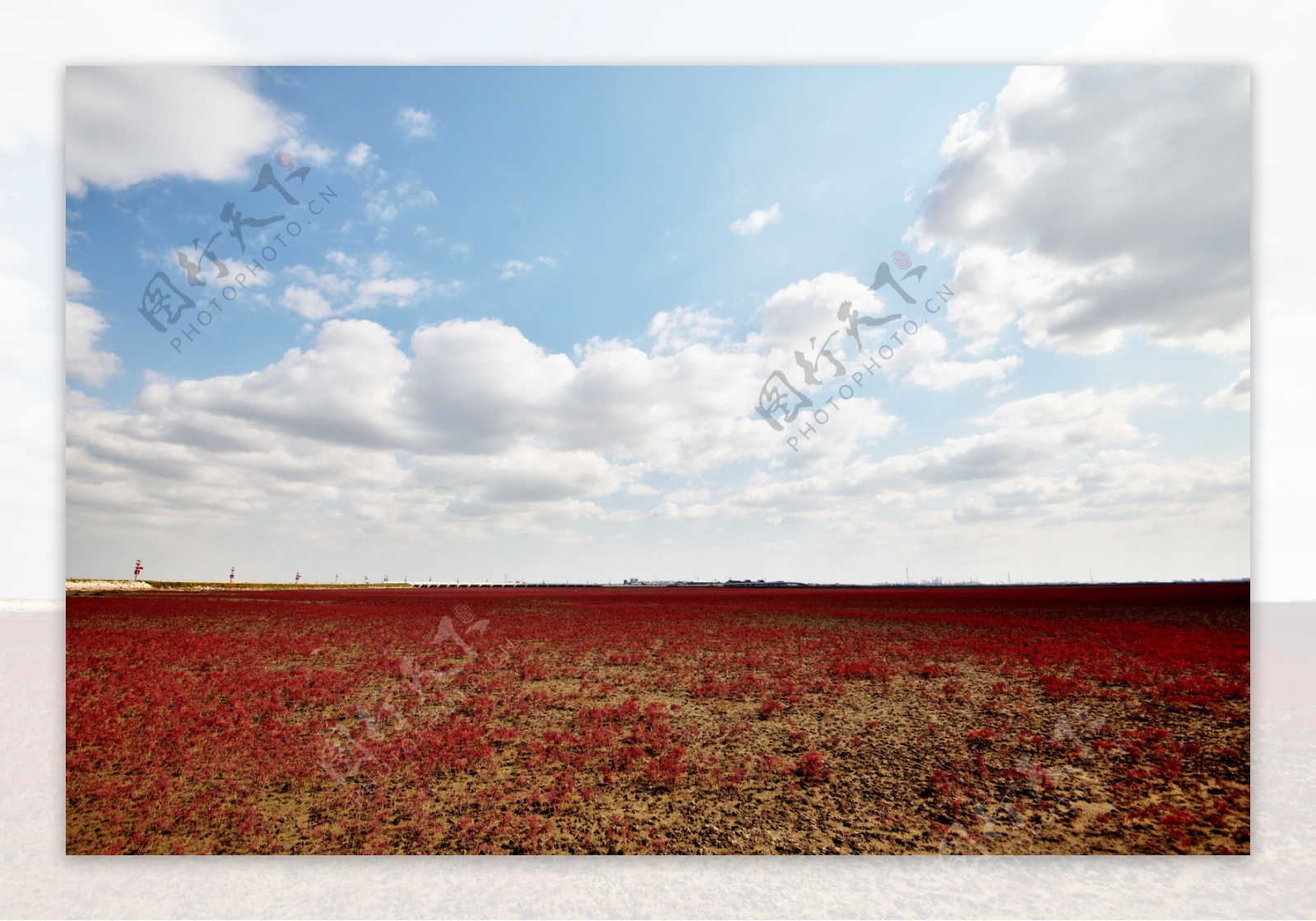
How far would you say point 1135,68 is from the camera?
8516mm

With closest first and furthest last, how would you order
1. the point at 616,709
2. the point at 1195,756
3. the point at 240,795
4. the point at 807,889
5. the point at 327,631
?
the point at 807,889 → the point at 240,795 → the point at 1195,756 → the point at 616,709 → the point at 327,631

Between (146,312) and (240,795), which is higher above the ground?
(146,312)

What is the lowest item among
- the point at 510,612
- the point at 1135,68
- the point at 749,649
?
the point at 510,612

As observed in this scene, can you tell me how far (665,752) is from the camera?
8891 mm

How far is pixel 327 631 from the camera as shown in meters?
21.2

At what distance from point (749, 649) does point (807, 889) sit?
10.3 m

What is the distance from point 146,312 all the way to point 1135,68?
1614cm

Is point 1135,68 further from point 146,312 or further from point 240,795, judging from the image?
point 240,795

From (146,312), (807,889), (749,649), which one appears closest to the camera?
(807,889)

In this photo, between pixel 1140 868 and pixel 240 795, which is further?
pixel 240 795

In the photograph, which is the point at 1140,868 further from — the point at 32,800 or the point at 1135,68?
the point at 32,800

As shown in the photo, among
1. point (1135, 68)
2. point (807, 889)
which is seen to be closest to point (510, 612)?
point (807, 889)

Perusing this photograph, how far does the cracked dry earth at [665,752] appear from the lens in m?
7.38

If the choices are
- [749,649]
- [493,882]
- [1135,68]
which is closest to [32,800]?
[493,882]
